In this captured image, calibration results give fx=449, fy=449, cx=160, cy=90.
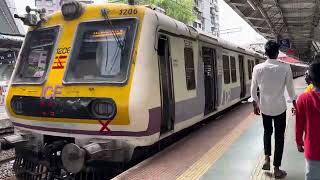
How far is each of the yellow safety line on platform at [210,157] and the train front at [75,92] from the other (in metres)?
0.94

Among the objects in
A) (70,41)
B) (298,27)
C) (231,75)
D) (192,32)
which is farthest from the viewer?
(298,27)

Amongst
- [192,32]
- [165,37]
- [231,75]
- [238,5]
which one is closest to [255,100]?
[165,37]

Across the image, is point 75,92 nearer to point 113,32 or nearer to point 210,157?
point 113,32

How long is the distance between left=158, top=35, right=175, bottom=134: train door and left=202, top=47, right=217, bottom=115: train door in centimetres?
264

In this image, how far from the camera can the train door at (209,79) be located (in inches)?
388

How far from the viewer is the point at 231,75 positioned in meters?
12.6

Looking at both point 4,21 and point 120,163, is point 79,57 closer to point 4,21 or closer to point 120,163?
point 120,163

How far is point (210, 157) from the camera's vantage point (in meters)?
6.62

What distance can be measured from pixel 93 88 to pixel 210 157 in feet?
6.54

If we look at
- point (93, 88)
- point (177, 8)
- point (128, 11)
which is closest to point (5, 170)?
point (93, 88)

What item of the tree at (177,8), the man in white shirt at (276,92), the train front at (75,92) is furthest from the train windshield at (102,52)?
the tree at (177,8)

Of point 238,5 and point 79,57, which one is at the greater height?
point 238,5

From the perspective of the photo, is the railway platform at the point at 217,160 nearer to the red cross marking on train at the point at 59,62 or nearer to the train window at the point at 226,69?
the red cross marking on train at the point at 59,62

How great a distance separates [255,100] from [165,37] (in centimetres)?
201
